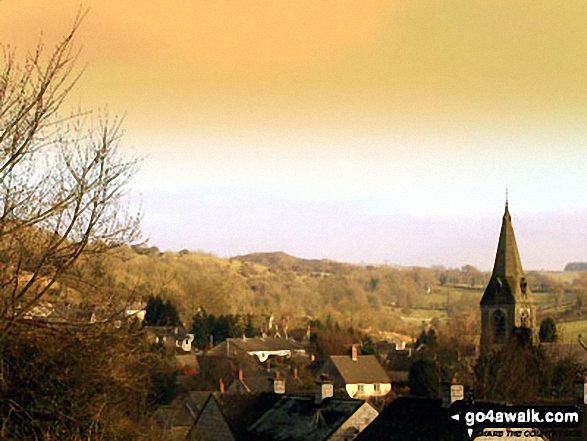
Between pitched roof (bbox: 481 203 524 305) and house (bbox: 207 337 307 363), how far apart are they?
20.5 metres

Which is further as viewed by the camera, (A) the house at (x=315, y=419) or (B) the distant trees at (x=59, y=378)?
(A) the house at (x=315, y=419)

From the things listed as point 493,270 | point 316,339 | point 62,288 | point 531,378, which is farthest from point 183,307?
point 62,288

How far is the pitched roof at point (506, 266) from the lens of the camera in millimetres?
93062

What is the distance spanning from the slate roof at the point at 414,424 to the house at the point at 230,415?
7237mm

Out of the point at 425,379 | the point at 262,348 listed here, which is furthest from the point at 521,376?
the point at 262,348

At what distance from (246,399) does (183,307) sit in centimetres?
9119

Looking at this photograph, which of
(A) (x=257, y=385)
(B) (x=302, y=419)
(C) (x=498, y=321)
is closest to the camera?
(B) (x=302, y=419)

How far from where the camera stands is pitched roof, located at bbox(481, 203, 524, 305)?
305 ft

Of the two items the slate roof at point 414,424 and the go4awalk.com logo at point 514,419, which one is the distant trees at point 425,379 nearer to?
the slate roof at point 414,424

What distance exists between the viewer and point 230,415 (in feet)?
123

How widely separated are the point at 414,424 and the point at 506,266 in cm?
6744

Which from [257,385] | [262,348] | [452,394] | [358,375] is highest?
[452,394]

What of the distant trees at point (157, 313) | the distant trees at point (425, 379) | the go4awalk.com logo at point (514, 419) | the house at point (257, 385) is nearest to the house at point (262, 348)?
the distant trees at point (157, 313)

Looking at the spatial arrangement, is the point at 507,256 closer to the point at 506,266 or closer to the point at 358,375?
the point at 506,266
